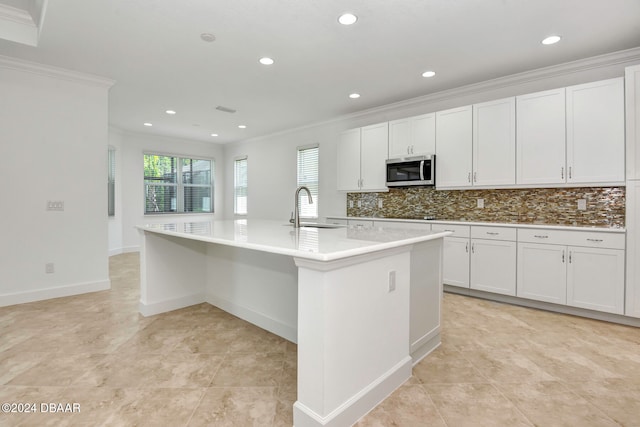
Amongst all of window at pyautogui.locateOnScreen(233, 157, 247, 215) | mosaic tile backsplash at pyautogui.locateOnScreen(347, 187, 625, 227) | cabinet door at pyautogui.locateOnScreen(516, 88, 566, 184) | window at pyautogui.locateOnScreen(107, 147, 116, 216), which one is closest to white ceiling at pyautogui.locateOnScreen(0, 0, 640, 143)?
cabinet door at pyautogui.locateOnScreen(516, 88, 566, 184)

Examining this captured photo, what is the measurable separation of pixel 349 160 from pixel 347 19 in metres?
2.67

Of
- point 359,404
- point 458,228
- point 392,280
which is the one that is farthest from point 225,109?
point 359,404

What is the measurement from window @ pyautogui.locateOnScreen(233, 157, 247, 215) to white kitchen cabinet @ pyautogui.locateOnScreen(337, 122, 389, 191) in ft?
11.0

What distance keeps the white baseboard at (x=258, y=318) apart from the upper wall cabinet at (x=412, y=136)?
9.73 ft

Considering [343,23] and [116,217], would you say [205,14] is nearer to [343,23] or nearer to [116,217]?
[343,23]

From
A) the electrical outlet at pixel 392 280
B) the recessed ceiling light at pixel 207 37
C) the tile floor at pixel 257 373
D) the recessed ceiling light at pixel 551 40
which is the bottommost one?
the tile floor at pixel 257 373

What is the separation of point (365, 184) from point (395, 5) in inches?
110

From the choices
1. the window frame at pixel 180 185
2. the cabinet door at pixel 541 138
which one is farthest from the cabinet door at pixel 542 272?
the window frame at pixel 180 185

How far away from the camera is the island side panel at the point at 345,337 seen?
4.70ft

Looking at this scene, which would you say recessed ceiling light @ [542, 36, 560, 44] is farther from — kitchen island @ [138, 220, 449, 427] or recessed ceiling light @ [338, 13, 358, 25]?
kitchen island @ [138, 220, 449, 427]

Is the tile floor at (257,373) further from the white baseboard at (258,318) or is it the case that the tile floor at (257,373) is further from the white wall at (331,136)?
the white wall at (331,136)

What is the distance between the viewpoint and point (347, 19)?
2588 mm

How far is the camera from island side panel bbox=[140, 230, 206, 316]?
9.98 feet

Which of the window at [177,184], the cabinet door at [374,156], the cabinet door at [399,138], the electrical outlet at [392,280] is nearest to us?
the electrical outlet at [392,280]
